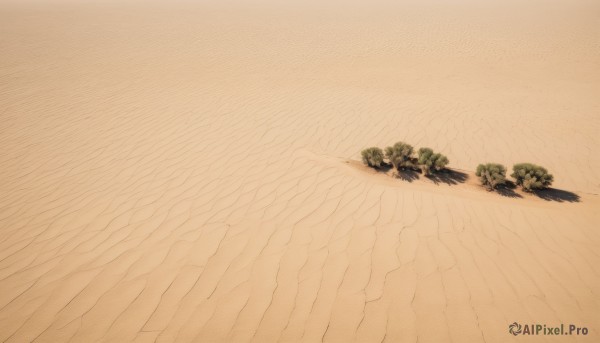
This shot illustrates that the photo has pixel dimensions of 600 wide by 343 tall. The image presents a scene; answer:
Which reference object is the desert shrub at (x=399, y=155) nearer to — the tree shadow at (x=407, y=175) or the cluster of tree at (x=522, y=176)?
the tree shadow at (x=407, y=175)

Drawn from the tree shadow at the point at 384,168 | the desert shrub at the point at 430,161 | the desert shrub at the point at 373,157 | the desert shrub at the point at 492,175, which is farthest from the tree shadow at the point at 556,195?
the desert shrub at the point at 373,157

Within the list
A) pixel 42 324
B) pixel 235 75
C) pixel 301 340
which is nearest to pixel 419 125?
pixel 301 340

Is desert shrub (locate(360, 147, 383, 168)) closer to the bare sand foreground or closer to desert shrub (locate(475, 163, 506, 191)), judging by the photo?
the bare sand foreground

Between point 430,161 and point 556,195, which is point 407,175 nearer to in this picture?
Result: point 430,161

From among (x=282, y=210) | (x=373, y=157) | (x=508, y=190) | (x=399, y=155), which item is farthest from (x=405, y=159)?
(x=282, y=210)

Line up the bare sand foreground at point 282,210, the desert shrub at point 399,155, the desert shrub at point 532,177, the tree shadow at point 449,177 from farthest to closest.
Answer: the desert shrub at point 399,155 → the tree shadow at point 449,177 → the desert shrub at point 532,177 → the bare sand foreground at point 282,210
